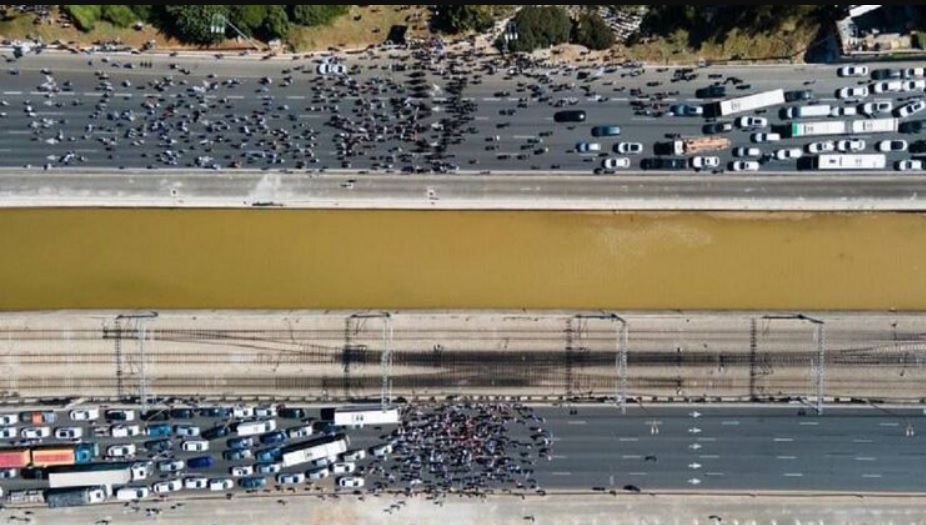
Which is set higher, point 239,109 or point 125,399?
point 239,109

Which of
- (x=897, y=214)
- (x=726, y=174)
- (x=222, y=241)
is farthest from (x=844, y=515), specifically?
(x=222, y=241)

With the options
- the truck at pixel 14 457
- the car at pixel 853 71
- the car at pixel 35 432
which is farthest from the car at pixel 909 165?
the truck at pixel 14 457

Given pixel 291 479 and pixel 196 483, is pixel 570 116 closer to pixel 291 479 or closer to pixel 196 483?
pixel 291 479

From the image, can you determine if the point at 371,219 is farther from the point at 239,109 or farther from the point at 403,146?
the point at 239,109

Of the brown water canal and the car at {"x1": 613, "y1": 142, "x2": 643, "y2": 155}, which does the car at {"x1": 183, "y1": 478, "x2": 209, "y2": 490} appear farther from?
the car at {"x1": 613, "y1": 142, "x2": 643, "y2": 155}

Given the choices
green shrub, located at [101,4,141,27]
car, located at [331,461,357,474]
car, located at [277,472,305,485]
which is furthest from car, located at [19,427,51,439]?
green shrub, located at [101,4,141,27]
